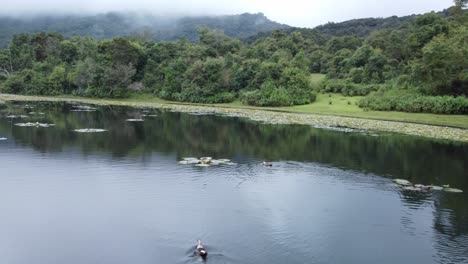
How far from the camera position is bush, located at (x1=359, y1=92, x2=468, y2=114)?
56.9m

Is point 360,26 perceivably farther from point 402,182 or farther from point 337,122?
point 402,182

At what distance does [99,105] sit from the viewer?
7825 cm

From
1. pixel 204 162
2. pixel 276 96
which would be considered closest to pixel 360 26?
pixel 276 96

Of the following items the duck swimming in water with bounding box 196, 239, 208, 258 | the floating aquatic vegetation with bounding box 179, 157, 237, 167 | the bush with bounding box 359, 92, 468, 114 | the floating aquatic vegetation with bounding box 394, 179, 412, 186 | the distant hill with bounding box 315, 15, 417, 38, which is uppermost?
the distant hill with bounding box 315, 15, 417, 38

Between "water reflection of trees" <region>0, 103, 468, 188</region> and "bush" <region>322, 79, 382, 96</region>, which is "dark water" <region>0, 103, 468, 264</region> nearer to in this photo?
"water reflection of trees" <region>0, 103, 468, 188</region>

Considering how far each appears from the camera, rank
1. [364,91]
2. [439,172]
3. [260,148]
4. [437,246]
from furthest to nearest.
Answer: [364,91], [260,148], [439,172], [437,246]

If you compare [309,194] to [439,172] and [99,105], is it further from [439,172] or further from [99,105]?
[99,105]

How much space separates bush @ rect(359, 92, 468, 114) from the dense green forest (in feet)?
0.39

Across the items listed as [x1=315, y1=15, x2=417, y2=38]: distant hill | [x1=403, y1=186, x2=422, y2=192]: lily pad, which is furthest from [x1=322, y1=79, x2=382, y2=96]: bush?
[x1=315, y1=15, x2=417, y2=38]: distant hill

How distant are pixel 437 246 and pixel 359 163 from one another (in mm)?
15304

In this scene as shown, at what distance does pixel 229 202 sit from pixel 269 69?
2384 inches

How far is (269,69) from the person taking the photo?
82250 mm

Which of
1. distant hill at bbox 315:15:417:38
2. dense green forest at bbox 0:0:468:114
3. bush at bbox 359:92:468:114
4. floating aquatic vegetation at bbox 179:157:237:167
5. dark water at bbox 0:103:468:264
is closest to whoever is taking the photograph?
dark water at bbox 0:103:468:264

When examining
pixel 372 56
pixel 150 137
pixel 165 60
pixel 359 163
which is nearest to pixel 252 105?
pixel 372 56
